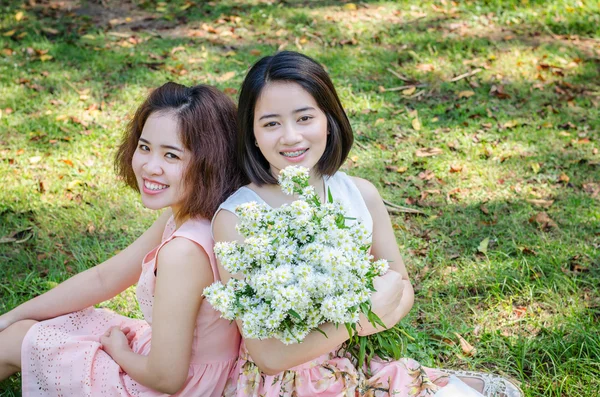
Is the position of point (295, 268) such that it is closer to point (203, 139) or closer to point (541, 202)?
point (203, 139)

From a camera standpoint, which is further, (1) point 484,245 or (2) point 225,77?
(2) point 225,77

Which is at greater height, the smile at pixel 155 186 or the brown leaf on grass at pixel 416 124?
the smile at pixel 155 186

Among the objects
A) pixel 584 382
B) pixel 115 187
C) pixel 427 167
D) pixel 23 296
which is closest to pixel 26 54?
pixel 115 187

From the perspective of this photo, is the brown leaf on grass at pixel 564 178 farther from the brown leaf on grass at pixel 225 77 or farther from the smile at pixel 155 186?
the smile at pixel 155 186

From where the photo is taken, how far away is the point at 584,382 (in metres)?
2.82

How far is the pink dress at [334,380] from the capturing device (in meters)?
2.32

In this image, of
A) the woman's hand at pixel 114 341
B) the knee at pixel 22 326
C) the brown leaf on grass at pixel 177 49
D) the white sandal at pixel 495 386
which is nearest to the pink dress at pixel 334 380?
the white sandal at pixel 495 386

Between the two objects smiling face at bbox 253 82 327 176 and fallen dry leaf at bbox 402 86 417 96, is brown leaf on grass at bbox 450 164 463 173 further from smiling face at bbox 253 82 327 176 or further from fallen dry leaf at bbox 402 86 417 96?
smiling face at bbox 253 82 327 176

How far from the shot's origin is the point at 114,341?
8.39 ft

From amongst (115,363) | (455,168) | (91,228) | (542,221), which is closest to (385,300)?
(115,363)

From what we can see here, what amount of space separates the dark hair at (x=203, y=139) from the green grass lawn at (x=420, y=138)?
1124 millimetres

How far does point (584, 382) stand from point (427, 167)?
6.49 feet

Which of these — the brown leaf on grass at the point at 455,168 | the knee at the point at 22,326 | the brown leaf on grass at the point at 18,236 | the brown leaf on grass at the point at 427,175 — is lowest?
the brown leaf on grass at the point at 427,175

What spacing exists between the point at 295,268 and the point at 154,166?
0.85 m
